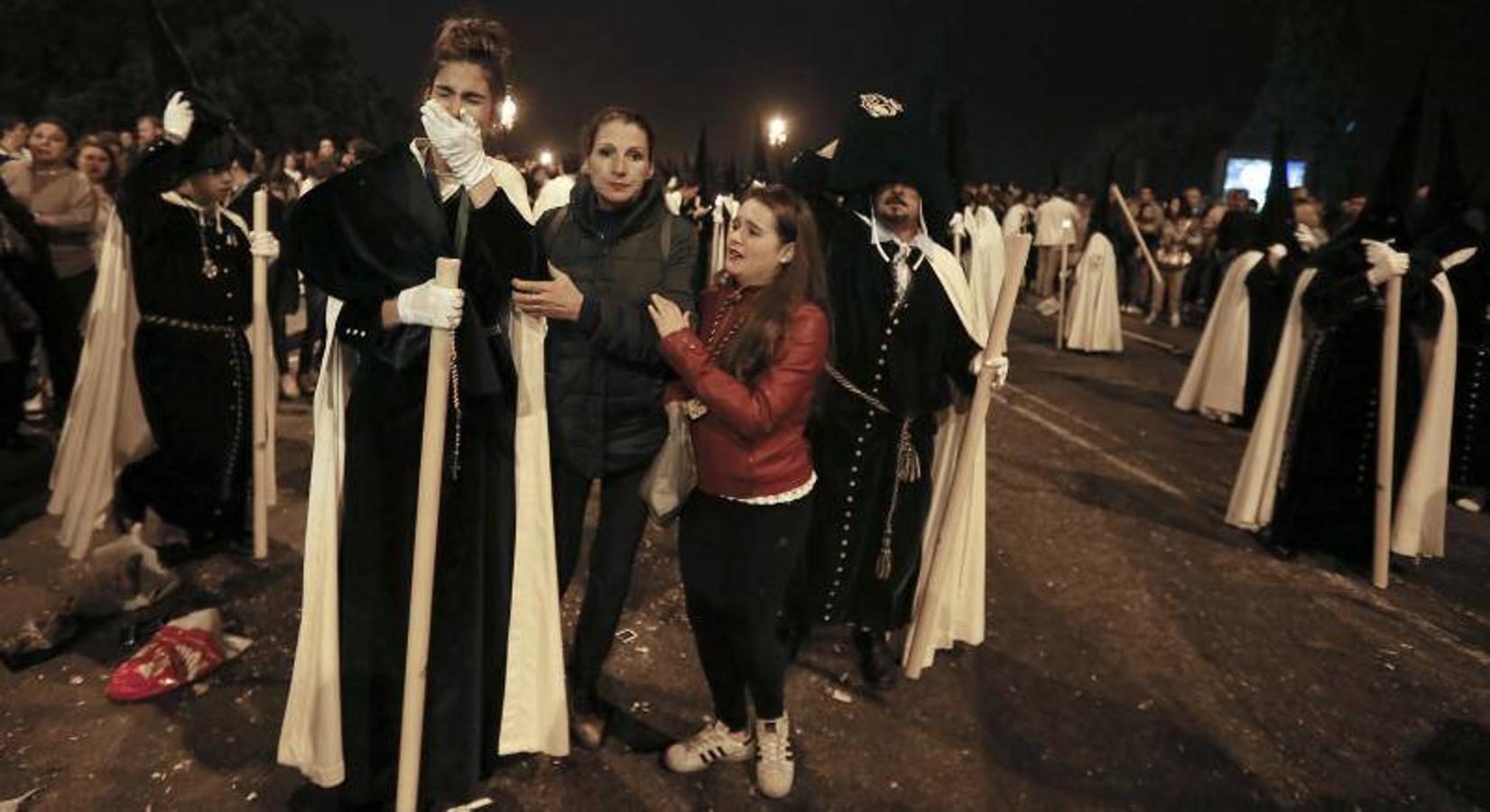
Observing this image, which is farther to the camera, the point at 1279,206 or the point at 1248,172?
the point at 1248,172

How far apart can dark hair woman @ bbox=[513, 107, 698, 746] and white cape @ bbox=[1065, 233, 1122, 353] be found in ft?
36.9

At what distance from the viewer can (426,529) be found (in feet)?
7.43

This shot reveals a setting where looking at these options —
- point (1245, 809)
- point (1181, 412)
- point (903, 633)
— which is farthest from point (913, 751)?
point (1181, 412)

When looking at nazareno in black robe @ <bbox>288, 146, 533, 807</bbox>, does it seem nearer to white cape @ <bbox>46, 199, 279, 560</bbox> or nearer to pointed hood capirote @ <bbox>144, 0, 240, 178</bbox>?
pointed hood capirote @ <bbox>144, 0, 240, 178</bbox>

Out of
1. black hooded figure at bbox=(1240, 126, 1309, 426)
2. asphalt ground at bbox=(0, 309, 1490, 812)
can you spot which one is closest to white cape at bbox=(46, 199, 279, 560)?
asphalt ground at bbox=(0, 309, 1490, 812)

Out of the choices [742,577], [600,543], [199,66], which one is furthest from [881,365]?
[199,66]

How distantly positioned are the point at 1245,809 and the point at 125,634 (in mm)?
4781

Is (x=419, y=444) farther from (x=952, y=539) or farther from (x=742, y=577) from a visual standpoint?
(x=952, y=539)

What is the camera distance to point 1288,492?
5.76 metres

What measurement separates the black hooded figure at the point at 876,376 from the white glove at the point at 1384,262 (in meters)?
3.15

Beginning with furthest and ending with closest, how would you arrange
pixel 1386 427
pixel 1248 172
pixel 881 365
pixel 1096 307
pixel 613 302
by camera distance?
pixel 1248 172, pixel 1096 307, pixel 1386 427, pixel 881 365, pixel 613 302

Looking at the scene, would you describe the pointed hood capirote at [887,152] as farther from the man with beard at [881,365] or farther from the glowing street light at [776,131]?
the glowing street light at [776,131]

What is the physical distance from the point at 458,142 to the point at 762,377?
1.12m

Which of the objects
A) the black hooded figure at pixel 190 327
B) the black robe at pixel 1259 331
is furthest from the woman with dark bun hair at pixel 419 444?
the black robe at pixel 1259 331
